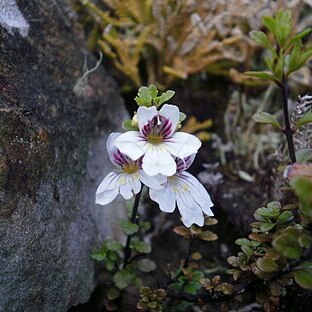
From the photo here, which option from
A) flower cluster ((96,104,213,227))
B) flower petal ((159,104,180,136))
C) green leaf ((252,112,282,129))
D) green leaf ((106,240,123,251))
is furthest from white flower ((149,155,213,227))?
green leaf ((106,240,123,251))

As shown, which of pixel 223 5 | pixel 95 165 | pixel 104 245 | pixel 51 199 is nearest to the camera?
pixel 51 199

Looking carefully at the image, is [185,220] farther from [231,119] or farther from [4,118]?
[231,119]

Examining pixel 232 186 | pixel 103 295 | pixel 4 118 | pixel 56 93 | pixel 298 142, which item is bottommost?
pixel 232 186

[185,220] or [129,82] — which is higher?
[185,220]

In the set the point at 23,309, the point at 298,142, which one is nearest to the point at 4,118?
the point at 23,309

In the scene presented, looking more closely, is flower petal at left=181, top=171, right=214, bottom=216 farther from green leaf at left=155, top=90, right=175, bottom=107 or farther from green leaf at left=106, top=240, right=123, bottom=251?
green leaf at left=106, top=240, right=123, bottom=251

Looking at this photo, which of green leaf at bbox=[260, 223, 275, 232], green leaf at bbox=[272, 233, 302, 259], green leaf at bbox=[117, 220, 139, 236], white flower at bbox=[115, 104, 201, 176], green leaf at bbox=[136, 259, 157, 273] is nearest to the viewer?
green leaf at bbox=[272, 233, 302, 259]

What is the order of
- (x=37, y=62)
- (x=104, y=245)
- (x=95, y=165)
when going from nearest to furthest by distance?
(x=104, y=245), (x=37, y=62), (x=95, y=165)
